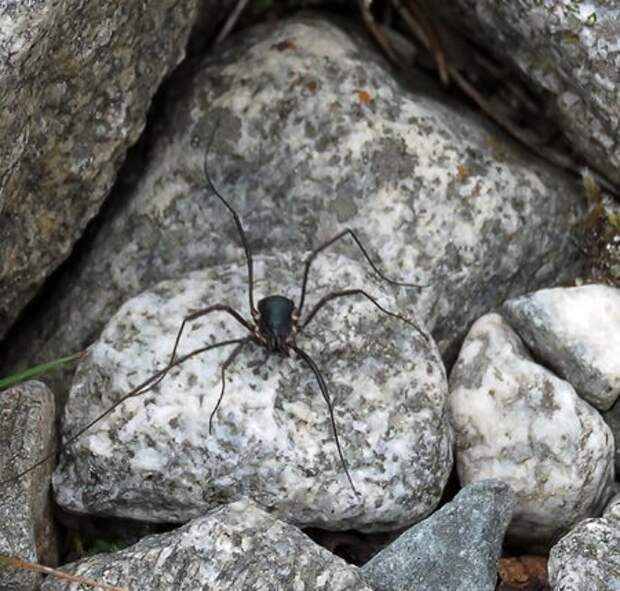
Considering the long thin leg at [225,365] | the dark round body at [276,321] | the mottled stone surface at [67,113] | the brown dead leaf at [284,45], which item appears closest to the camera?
the mottled stone surface at [67,113]

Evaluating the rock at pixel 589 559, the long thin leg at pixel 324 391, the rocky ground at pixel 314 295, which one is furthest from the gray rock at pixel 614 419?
the long thin leg at pixel 324 391

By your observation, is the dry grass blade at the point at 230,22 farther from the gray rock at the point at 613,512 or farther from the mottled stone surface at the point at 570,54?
the gray rock at the point at 613,512

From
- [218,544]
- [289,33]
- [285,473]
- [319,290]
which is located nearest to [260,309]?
[319,290]

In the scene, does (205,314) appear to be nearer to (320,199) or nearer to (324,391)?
(324,391)

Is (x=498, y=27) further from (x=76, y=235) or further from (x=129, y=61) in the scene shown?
(x=76, y=235)

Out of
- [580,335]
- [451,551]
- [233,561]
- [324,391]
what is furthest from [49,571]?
[580,335]
